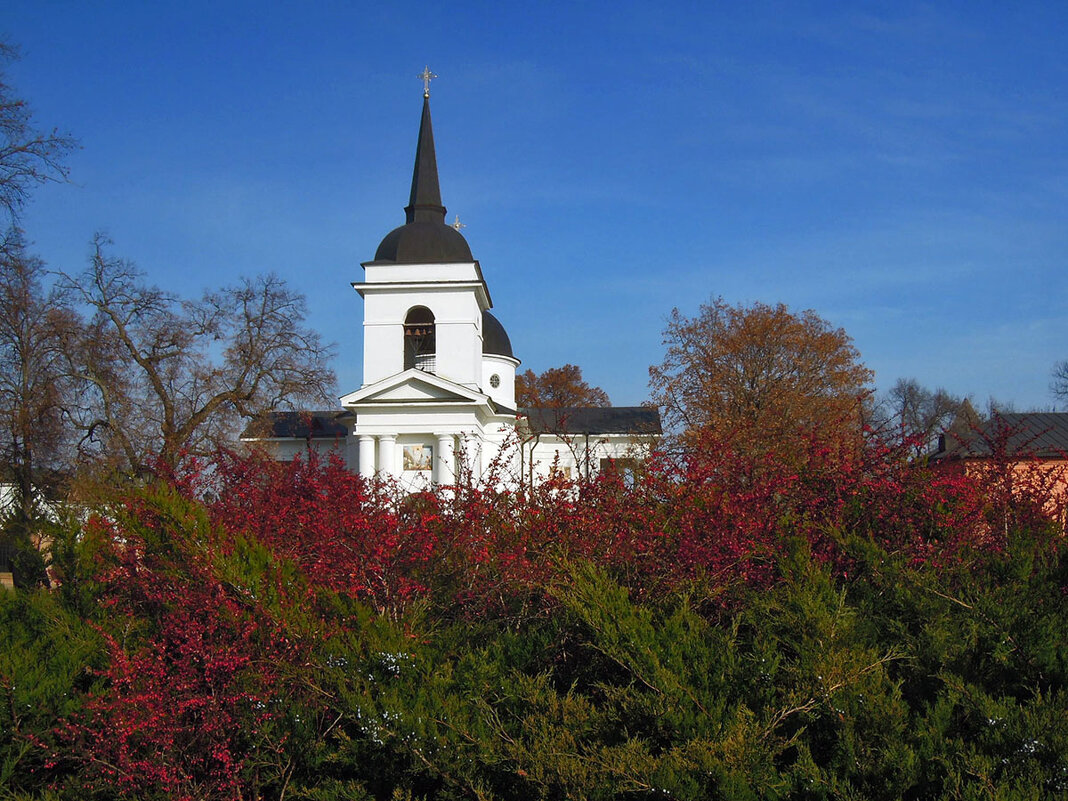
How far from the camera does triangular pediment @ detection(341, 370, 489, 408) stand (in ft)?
111

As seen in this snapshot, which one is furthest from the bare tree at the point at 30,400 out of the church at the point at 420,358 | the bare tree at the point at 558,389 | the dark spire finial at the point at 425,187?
the bare tree at the point at 558,389

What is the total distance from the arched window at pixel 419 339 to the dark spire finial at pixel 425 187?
176 inches

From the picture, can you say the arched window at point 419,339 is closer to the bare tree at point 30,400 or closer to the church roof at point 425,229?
the church roof at point 425,229

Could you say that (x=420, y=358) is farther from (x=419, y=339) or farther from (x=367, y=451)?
(x=367, y=451)

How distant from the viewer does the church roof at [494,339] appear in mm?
44312

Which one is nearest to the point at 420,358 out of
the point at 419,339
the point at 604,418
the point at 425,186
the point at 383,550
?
the point at 419,339

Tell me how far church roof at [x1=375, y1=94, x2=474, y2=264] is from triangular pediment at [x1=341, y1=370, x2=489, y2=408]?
16.4 feet

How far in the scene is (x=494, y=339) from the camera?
44.8m

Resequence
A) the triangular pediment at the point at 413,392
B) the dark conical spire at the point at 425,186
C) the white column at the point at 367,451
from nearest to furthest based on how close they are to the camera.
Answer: the triangular pediment at the point at 413,392
the white column at the point at 367,451
the dark conical spire at the point at 425,186

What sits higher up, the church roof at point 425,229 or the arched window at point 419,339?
the church roof at point 425,229

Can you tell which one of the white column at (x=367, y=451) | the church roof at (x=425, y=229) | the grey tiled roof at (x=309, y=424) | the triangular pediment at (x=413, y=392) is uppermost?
the church roof at (x=425, y=229)

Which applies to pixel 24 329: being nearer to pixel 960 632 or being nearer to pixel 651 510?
pixel 651 510

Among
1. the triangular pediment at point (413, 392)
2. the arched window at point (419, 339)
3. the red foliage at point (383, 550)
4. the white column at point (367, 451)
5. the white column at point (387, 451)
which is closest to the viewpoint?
the red foliage at point (383, 550)

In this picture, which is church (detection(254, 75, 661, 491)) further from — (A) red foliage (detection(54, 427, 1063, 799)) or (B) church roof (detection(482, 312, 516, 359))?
(A) red foliage (detection(54, 427, 1063, 799))
